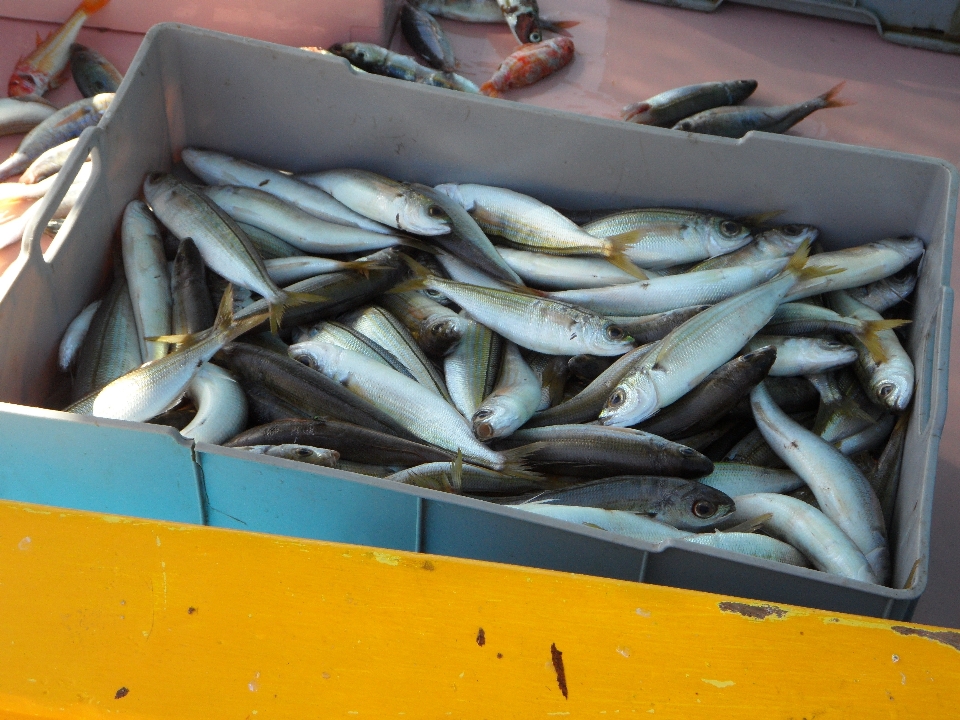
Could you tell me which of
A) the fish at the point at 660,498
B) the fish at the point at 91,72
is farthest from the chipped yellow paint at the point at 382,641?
the fish at the point at 91,72

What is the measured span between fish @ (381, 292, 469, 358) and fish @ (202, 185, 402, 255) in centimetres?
19

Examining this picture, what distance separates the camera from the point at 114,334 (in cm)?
197

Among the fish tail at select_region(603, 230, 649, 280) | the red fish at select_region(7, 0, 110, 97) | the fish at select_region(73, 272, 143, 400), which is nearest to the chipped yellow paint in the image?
the fish at select_region(73, 272, 143, 400)

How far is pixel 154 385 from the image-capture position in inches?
67.9

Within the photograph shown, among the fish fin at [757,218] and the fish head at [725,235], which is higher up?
the fish fin at [757,218]

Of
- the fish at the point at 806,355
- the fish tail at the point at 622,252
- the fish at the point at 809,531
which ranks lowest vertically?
the fish at the point at 809,531

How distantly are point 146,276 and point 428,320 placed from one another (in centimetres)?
75

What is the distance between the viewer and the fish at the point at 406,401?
1786 millimetres

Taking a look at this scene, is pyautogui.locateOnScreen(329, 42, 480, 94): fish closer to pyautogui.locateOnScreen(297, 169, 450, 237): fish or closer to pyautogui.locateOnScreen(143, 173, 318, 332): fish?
pyautogui.locateOnScreen(297, 169, 450, 237): fish

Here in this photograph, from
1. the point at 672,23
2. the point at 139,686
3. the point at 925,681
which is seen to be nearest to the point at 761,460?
the point at 925,681

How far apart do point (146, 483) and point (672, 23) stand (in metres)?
3.21

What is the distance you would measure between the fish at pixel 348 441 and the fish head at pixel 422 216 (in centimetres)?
68

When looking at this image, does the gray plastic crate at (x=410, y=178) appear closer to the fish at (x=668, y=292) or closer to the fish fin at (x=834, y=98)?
the fish at (x=668, y=292)

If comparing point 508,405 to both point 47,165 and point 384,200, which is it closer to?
point 384,200
